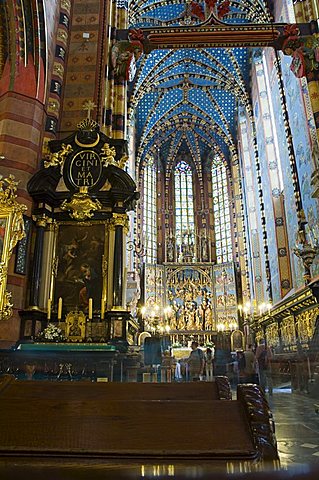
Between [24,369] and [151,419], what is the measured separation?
436cm

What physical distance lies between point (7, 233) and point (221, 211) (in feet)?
69.4

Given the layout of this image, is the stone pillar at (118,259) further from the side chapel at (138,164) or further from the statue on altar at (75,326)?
the statue on altar at (75,326)

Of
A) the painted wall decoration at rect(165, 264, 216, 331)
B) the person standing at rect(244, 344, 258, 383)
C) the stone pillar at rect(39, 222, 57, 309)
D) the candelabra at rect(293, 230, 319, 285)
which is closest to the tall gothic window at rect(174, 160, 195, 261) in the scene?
the painted wall decoration at rect(165, 264, 216, 331)

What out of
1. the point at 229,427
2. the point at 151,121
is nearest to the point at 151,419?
the point at 229,427

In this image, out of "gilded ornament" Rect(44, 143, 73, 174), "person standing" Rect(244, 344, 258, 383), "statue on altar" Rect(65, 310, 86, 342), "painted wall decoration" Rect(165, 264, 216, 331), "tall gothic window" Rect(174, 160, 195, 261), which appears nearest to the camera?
"person standing" Rect(244, 344, 258, 383)

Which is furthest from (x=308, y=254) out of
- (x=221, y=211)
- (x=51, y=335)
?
(x=221, y=211)

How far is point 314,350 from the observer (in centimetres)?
563

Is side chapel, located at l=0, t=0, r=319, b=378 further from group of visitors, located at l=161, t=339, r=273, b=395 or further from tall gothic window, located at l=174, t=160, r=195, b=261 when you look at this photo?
tall gothic window, located at l=174, t=160, r=195, b=261

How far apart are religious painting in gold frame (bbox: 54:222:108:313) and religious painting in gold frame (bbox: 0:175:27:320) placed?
1241 millimetres

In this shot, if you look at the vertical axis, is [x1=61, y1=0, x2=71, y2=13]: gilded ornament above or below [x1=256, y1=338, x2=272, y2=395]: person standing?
above

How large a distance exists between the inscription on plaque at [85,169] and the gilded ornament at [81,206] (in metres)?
0.31

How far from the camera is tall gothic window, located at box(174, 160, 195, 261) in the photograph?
1046 inches

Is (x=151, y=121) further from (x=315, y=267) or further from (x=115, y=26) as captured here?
(x=315, y=267)

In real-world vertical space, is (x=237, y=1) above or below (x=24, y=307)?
above
